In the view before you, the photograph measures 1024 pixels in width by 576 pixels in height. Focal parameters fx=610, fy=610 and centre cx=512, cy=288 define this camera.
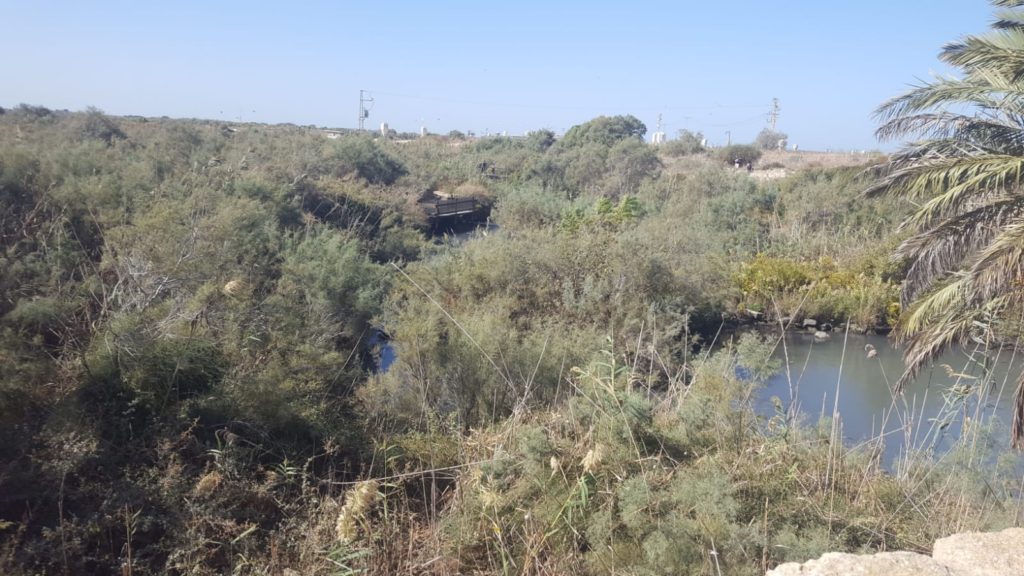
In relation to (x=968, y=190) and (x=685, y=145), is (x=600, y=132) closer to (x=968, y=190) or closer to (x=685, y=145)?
(x=685, y=145)

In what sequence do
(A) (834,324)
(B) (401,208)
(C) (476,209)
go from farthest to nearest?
(C) (476,209) → (B) (401,208) → (A) (834,324)

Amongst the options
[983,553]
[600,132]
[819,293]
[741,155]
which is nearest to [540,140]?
[600,132]

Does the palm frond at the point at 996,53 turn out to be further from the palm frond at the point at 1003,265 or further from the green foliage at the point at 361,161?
the green foliage at the point at 361,161

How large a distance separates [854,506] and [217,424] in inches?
114

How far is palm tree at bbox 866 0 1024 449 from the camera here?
4.51 metres

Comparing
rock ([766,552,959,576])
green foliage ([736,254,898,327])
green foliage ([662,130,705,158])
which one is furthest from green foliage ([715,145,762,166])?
rock ([766,552,959,576])

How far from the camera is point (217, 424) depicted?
2969 millimetres

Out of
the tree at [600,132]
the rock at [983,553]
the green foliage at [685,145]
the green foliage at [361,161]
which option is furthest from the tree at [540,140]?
the rock at [983,553]

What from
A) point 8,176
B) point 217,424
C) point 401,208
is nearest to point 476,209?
point 401,208

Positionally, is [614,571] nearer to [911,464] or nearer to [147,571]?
[147,571]

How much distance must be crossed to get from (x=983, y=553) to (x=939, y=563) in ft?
0.52

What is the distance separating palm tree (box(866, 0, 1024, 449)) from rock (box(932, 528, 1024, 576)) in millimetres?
3164

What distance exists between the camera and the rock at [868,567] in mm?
1678

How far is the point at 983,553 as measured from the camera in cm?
179
